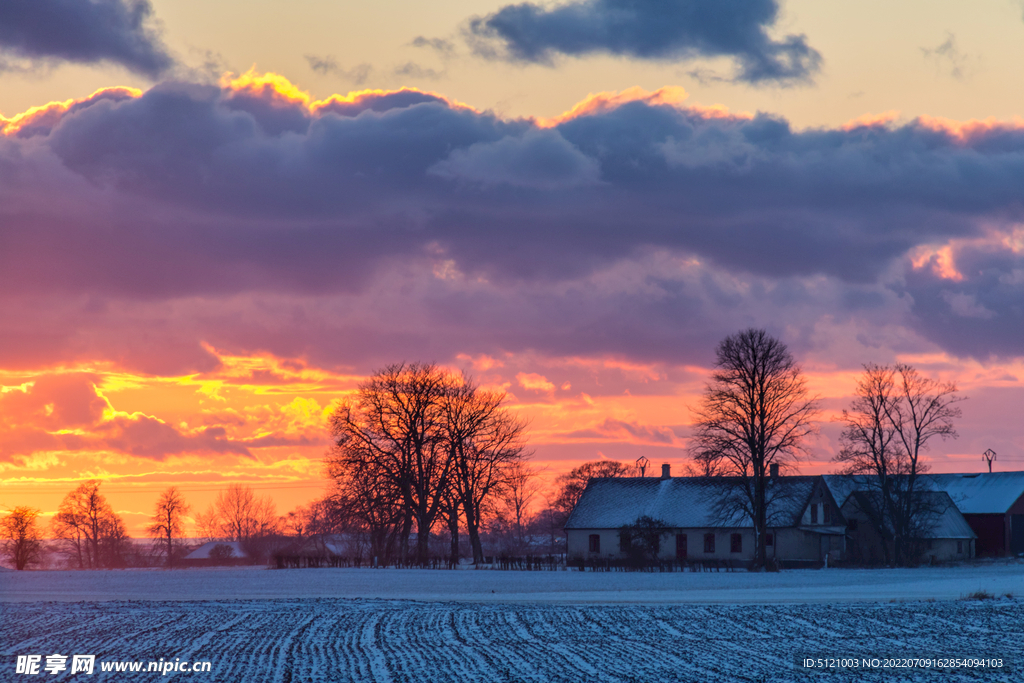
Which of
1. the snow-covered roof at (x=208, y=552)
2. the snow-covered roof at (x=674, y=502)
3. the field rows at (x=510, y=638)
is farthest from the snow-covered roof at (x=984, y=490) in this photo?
the snow-covered roof at (x=208, y=552)

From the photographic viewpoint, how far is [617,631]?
25.0 meters

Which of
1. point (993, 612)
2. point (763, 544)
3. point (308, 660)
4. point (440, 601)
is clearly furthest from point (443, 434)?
point (308, 660)

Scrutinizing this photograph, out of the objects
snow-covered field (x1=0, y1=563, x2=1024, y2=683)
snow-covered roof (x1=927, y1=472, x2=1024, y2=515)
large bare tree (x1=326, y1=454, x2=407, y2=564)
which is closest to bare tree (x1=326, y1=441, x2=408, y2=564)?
large bare tree (x1=326, y1=454, x2=407, y2=564)

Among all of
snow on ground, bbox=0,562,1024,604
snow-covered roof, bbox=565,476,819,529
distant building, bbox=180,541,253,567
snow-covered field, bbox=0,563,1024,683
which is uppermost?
snow-covered roof, bbox=565,476,819,529

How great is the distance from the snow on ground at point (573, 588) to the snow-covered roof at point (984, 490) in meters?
37.0

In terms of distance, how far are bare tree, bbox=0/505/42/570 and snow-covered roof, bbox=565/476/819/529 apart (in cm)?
5090

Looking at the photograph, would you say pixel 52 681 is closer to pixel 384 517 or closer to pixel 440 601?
pixel 440 601

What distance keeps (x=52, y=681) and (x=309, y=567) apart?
54840mm

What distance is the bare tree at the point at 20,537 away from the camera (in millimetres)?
93637

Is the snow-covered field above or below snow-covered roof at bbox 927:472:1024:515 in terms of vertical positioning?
below

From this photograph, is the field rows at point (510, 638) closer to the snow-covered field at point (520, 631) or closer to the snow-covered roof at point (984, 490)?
the snow-covered field at point (520, 631)

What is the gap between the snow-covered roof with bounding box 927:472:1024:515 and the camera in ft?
291

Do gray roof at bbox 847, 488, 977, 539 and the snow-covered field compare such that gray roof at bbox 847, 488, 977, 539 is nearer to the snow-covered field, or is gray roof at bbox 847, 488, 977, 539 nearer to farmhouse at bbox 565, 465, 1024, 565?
farmhouse at bbox 565, 465, 1024, 565

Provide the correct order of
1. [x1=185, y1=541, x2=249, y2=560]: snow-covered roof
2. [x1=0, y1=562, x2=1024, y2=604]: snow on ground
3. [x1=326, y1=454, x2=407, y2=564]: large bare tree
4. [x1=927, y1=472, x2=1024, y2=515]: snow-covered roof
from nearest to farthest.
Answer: [x1=0, y1=562, x2=1024, y2=604]: snow on ground < [x1=326, y1=454, x2=407, y2=564]: large bare tree < [x1=927, y1=472, x2=1024, y2=515]: snow-covered roof < [x1=185, y1=541, x2=249, y2=560]: snow-covered roof
